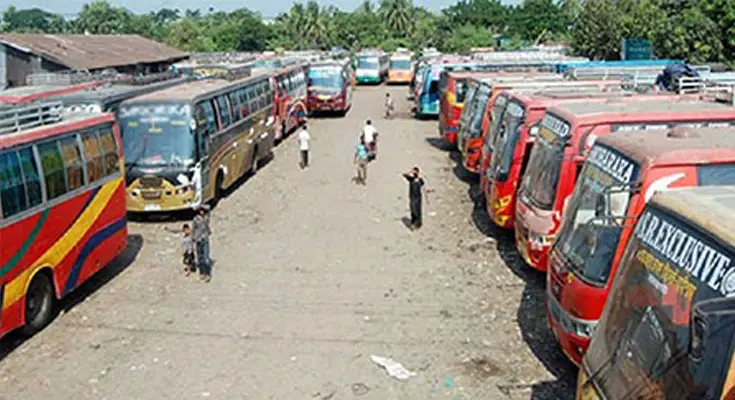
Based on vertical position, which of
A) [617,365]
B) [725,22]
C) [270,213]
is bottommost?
[270,213]

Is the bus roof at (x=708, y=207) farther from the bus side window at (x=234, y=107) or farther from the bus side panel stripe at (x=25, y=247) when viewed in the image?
the bus side window at (x=234, y=107)

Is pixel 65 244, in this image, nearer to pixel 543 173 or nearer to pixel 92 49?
pixel 543 173

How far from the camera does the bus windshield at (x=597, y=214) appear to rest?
7258mm

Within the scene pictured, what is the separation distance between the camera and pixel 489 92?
1825cm

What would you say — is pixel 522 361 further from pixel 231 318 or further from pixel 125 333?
pixel 125 333

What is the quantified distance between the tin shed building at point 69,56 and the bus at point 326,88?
945cm

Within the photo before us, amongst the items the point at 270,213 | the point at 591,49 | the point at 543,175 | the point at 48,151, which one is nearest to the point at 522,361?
the point at 543,175

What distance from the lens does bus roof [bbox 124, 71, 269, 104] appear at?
16.4 m

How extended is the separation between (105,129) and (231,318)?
379cm

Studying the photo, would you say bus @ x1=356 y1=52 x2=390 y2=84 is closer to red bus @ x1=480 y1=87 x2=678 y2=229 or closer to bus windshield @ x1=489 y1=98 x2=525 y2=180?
red bus @ x1=480 y1=87 x2=678 y2=229

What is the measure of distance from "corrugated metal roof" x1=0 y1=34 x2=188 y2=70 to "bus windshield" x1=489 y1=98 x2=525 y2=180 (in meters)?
26.2

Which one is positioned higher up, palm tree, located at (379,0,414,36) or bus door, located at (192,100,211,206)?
palm tree, located at (379,0,414,36)

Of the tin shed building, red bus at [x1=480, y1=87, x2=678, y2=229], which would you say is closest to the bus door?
red bus at [x1=480, y1=87, x2=678, y2=229]

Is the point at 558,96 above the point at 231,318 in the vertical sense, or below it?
above
